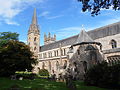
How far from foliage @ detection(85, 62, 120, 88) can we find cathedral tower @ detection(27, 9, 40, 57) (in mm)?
45831

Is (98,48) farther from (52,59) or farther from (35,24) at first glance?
(35,24)

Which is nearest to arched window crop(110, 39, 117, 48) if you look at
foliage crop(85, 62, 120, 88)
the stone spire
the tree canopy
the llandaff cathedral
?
the llandaff cathedral

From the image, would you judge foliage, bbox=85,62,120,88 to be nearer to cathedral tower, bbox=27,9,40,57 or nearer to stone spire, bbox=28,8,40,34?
cathedral tower, bbox=27,9,40,57

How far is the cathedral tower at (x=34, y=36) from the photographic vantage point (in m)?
59.8

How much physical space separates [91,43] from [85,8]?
1851cm

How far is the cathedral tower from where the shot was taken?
59.8m

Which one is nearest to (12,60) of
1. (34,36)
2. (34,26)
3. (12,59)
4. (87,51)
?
(12,59)

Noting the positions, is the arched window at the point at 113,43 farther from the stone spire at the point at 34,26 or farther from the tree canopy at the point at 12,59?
the stone spire at the point at 34,26

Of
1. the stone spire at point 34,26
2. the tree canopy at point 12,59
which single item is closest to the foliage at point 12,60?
the tree canopy at point 12,59

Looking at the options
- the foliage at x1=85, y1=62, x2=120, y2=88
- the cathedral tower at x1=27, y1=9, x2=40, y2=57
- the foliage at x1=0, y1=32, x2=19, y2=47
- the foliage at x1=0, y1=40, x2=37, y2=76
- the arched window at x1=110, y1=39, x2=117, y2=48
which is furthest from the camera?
the cathedral tower at x1=27, y1=9, x2=40, y2=57

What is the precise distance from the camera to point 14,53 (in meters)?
26.5

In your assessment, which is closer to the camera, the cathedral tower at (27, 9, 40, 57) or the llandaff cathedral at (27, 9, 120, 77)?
the llandaff cathedral at (27, 9, 120, 77)

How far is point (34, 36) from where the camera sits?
60.3m

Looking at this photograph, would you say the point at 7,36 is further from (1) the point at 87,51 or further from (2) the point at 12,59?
(1) the point at 87,51
